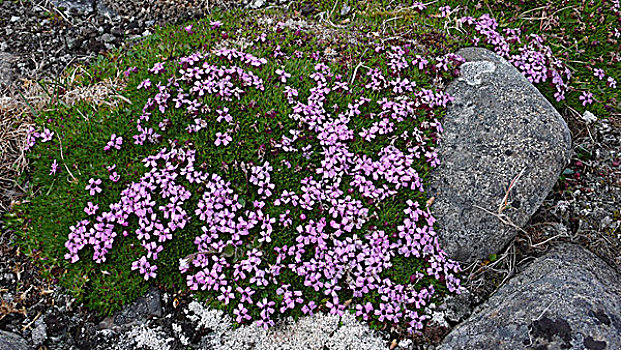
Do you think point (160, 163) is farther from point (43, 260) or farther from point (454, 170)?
point (454, 170)

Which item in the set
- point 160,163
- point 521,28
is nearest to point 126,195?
point 160,163

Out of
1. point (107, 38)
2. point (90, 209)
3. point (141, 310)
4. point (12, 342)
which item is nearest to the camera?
point (12, 342)

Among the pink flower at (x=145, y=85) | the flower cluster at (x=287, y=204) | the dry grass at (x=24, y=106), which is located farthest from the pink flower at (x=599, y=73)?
the dry grass at (x=24, y=106)

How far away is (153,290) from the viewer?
4.39m

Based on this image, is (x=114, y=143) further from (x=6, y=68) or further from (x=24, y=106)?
(x=6, y=68)

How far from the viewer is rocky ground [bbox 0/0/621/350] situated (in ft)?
13.9

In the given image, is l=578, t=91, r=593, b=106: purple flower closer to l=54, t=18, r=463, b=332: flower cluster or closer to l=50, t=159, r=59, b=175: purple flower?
l=54, t=18, r=463, b=332: flower cluster

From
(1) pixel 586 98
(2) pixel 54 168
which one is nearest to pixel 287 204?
(2) pixel 54 168

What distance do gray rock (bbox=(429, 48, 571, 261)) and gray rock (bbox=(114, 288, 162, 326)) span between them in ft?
8.86

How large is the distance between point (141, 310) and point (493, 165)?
355 centimetres

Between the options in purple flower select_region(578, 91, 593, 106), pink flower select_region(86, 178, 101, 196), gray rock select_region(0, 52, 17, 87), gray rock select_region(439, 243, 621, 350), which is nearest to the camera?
gray rock select_region(439, 243, 621, 350)

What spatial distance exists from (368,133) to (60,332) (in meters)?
3.35

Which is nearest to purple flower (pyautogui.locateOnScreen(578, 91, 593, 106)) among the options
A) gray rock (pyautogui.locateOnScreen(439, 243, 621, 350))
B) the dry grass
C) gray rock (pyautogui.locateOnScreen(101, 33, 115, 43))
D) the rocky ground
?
the rocky ground

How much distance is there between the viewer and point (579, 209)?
513 cm
